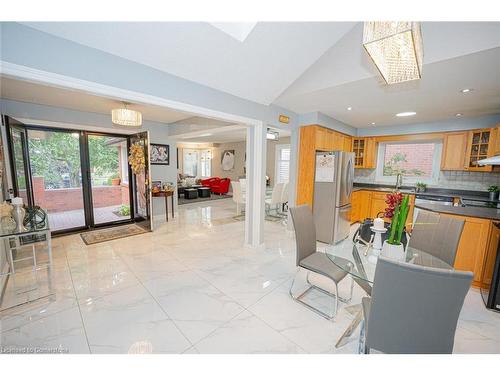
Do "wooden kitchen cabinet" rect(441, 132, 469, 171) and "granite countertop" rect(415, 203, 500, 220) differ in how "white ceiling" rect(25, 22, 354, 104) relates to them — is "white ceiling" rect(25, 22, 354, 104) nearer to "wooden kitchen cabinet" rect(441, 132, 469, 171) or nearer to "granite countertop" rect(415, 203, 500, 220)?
"granite countertop" rect(415, 203, 500, 220)

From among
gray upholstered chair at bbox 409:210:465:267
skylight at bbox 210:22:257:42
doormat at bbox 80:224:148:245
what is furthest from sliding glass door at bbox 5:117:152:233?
gray upholstered chair at bbox 409:210:465:267

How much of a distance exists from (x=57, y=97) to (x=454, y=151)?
7007 millimetres

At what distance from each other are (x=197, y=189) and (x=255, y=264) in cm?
573

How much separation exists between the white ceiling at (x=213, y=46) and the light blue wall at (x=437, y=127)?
3.46 meters

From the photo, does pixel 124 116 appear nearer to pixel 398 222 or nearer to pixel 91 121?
pixel 91 121

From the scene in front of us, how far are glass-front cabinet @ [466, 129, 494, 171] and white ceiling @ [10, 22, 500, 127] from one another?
0.58m

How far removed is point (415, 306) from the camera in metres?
0.98

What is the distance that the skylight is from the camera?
1.75 metres

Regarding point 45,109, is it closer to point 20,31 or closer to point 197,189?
point 20,31

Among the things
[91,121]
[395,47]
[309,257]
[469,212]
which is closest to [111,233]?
[91,121]

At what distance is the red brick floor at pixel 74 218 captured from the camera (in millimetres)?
4125

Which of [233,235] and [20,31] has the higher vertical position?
[20,31]
